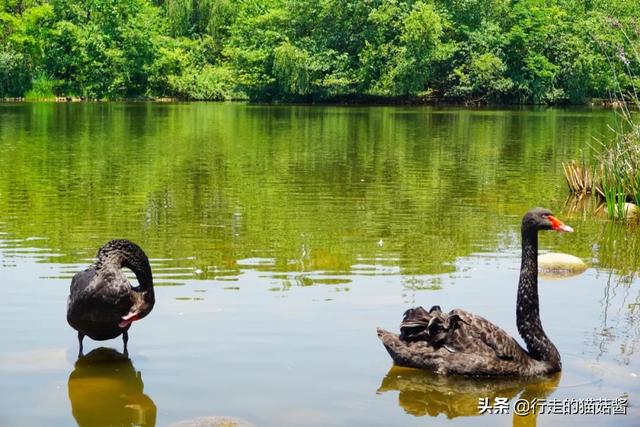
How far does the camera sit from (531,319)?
7.23 metres

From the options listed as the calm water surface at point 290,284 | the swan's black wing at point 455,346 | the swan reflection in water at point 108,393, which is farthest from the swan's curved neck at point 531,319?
the swan reflection in water at point 108,393

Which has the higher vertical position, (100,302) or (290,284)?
(100,302)

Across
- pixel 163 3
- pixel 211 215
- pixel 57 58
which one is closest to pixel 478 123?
pixel 211 215

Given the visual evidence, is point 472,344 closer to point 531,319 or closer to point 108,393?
point 531,319

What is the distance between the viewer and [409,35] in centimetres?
6022

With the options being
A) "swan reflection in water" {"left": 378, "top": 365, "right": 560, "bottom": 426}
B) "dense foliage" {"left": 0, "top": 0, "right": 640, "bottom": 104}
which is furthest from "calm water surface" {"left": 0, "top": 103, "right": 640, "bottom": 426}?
"dense foliage" {"left": 0, "top": 0, "right": 640, "bottom": 104}

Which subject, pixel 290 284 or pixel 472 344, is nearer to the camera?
pixel 472 344

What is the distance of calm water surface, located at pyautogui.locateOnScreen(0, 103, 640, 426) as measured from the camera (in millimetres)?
6531

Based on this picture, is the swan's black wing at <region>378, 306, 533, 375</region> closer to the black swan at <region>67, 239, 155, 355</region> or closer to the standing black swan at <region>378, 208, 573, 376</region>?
the standing black swan at <region>378, 208, 573, 376</region>

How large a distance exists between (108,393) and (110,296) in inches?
30.3

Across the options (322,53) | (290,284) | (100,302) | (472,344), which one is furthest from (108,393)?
(322,53)

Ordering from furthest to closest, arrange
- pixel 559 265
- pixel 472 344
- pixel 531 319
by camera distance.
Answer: pixel 559 265 → pixel 531 319 → pixel 472 344

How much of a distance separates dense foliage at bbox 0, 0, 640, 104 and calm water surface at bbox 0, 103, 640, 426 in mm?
39482

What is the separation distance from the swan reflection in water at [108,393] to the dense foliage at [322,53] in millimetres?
54226
